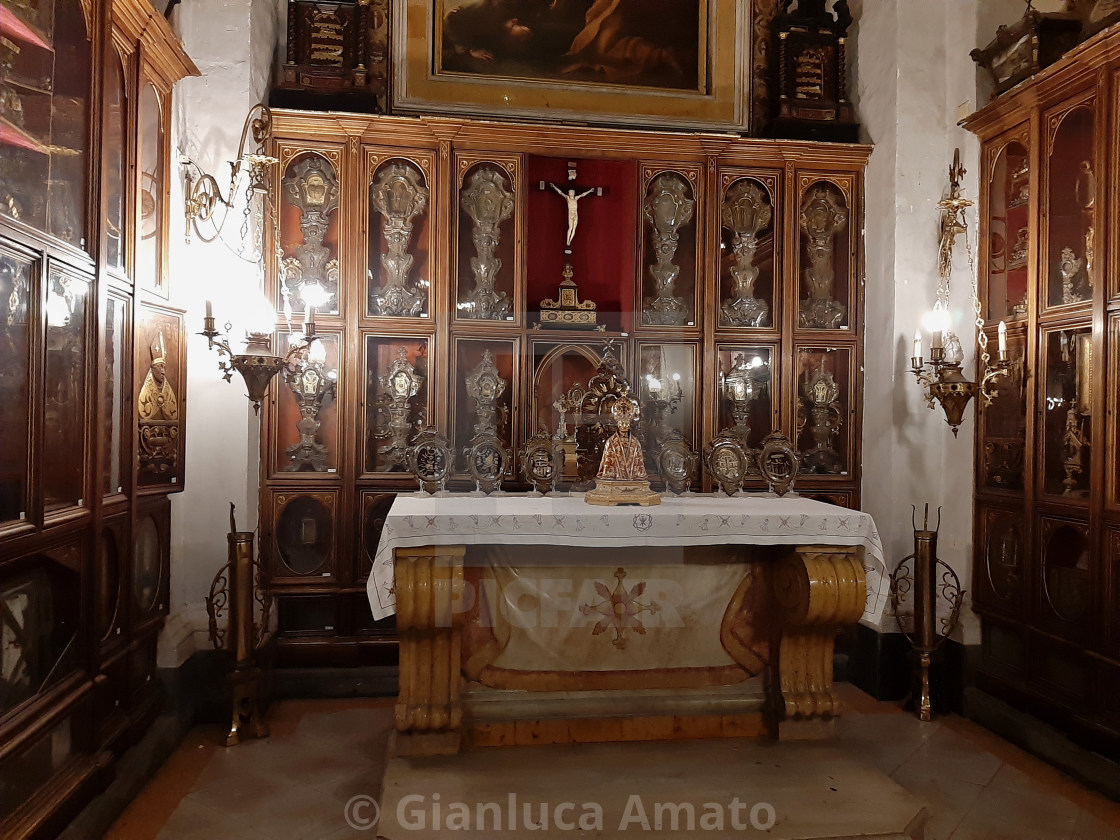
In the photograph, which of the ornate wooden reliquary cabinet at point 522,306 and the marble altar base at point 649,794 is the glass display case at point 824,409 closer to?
the ornate wooden reliquary cabinet at point 522,306

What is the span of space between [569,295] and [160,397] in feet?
9.27

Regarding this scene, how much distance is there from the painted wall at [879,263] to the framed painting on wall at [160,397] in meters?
0.21

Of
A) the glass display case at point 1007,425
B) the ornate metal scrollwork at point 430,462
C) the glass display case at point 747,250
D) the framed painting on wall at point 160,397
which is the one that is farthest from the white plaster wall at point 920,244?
the framed painting on wall at point 160,397

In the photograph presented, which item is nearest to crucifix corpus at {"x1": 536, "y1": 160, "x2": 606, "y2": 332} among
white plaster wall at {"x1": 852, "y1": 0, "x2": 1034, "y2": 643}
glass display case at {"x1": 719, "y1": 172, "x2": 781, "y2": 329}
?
glass display case at {"x1": 719, "y1": 172, "x2": 781, "y2": 329}

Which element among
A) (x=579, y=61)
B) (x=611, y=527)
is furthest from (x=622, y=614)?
(x=579, y=61)

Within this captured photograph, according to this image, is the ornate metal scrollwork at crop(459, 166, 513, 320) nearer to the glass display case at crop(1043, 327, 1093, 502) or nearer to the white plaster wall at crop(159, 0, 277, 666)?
the white plaster wall at crop(159, 0, 277, 666)

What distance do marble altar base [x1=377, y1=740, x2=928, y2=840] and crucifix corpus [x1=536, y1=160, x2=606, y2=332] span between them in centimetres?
292

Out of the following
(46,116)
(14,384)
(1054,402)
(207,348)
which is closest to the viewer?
(14,384)

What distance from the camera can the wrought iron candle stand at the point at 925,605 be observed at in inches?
195

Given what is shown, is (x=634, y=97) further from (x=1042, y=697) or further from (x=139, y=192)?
(x=1042, y=697)

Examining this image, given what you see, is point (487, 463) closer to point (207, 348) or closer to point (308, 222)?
point (207, 348)

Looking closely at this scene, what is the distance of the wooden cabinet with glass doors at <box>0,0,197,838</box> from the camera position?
2.95m

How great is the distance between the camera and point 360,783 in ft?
13.2

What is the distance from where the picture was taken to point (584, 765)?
3.93 meters
